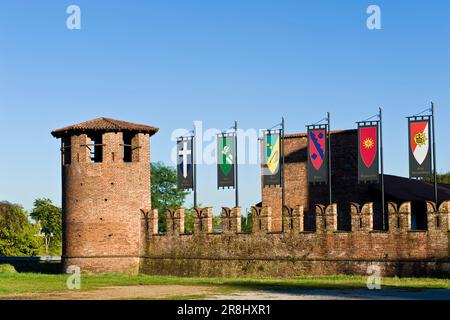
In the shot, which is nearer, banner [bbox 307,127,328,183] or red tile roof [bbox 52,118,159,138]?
banner [bbox 307,127,328,183]

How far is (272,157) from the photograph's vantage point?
1367 inches

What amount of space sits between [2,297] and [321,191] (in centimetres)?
1904

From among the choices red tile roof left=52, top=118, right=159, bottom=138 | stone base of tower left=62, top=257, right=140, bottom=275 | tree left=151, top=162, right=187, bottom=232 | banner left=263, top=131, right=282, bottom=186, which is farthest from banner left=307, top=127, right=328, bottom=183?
tree left=151, top=162, right=187, bottom=232

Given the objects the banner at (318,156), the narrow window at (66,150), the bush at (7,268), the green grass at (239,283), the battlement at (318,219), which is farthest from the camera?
the bush at (7,268)

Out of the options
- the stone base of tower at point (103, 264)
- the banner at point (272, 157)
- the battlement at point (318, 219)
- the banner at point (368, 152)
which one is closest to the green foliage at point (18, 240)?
the stone base of tower at point (103, 264)

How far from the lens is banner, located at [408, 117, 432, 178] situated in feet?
98.0

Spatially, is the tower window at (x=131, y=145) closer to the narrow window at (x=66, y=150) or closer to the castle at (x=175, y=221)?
the castle at (x=175, y=221)

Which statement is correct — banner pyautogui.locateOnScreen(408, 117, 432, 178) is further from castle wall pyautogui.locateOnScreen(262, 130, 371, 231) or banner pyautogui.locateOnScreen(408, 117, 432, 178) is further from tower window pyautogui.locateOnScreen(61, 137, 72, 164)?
tower window pyautogui.locateOnScreen(61, 137, 72, 164)

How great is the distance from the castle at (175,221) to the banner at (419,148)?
2.78 metres

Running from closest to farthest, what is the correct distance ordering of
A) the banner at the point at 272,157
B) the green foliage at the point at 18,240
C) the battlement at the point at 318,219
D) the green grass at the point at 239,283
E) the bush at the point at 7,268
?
the green grass at the point at 239,283 < the battlement at the point at 318,219 < the banner at the point at 272,157 < the bush at the point at 7,268 < the green foliage at the point at 18,240

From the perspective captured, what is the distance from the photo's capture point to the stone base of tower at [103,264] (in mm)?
35656

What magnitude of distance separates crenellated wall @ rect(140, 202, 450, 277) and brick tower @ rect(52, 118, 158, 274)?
98 centimetres
